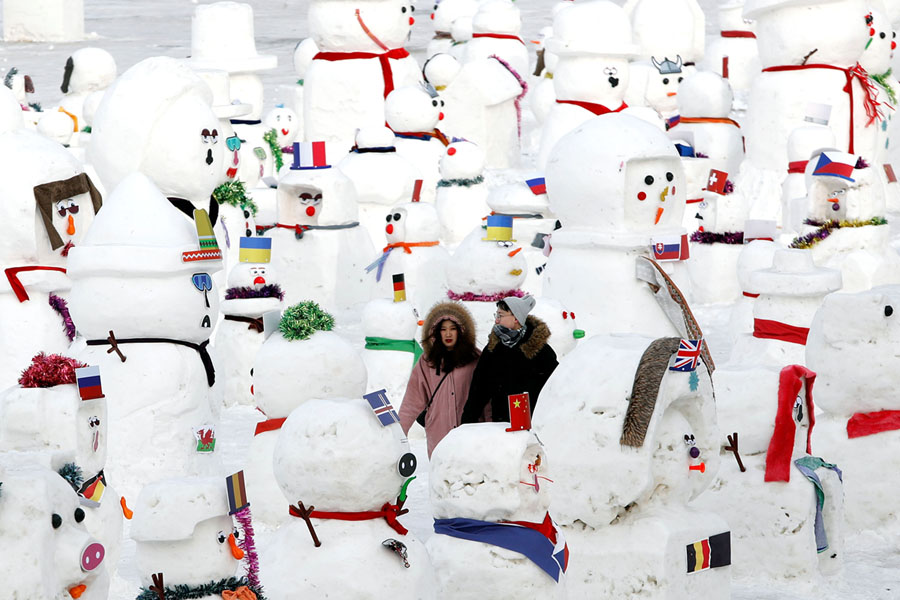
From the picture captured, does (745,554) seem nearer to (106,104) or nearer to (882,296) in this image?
(882,296)

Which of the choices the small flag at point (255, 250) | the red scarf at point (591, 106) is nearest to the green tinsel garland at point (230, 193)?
the small flag at point (255, 250)

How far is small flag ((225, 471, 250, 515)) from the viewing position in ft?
14.7

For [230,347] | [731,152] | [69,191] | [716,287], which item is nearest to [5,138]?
[69,191]

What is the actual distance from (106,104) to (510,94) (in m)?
7.42

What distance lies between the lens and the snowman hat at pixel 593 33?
12273mm

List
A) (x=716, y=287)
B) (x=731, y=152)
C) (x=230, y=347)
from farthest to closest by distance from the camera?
(x=731, y=152) → (x=716, y=287) → (x=230, y=347)

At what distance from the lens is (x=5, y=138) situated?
7.22 meters

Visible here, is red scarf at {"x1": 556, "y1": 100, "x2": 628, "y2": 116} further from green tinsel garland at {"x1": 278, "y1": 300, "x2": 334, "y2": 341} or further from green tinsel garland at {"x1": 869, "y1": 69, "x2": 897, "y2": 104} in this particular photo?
green tinsel garland at {"x1": 278, "y1": 300, "x2": 334, "y2": 341}

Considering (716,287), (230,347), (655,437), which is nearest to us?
(655,437)

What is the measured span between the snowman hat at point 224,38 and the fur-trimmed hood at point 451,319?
7.59 m

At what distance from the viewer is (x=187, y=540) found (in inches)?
176

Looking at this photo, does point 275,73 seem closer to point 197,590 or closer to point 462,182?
point 462,182

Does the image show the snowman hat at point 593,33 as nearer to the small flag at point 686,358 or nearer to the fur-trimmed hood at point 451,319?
the fur-trimmed hood at point 451,319

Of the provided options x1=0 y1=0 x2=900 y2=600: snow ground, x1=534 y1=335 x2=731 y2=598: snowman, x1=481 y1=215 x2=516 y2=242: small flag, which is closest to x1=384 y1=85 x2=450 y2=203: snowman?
x1=0 y1=0 x2=900 y2=600: snow ground
